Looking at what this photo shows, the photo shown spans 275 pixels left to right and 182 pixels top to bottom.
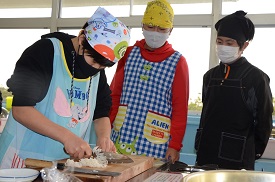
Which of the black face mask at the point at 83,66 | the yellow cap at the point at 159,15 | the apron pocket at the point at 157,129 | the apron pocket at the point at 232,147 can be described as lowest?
the apron pocket at the point at 232,147

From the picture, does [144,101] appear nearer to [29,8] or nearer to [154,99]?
[154,99]

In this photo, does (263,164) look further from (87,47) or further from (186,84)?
(87,47)

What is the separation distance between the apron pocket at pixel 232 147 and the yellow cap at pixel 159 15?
0.65 m

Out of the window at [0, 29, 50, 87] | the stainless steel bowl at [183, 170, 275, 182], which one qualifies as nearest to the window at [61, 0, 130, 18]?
the window at [0, 29, 50, 87]

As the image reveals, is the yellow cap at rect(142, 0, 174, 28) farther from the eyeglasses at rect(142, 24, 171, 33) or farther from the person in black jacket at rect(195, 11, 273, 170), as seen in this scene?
the person in black jacket at rect(195, 11, 273, 170)

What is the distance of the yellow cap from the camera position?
198cm

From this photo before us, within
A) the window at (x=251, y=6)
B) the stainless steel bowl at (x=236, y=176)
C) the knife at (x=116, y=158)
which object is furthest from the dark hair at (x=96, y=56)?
the window at (x=251, y=6)

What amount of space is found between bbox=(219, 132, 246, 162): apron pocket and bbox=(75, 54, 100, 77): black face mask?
0.85 meters

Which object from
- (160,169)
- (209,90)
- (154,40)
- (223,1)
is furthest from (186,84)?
(223,1)

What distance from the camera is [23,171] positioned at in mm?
996

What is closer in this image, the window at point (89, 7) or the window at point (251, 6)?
the window at point (251, 6)

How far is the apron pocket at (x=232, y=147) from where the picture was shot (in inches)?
73.2

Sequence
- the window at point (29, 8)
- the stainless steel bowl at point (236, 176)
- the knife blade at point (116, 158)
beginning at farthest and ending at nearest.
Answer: the window at point (29, 8)
the knife blade at point (116, 158)
the stainless steel bowl at point (236, 176)

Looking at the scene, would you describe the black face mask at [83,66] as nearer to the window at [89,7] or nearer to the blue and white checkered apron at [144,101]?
the blue and white checkered apron at [144,101]
